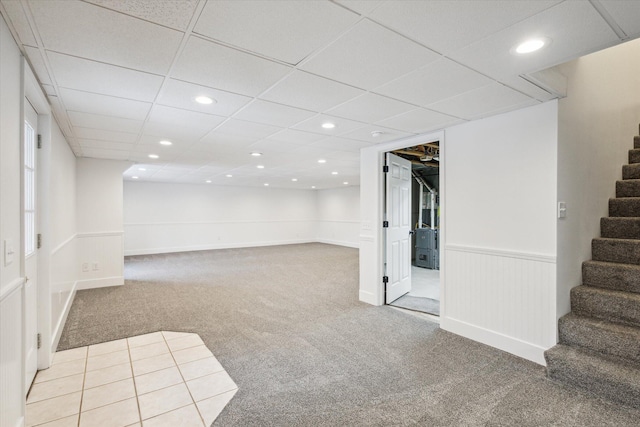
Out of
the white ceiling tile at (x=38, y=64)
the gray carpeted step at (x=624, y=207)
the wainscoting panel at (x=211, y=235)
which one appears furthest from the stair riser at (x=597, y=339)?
the wainscoting panel at (x=211, y=235)

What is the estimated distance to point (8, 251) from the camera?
162 centimetres

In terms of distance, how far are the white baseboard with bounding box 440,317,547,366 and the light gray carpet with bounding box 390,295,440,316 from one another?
57 cm

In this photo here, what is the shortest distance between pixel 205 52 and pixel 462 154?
270 cm

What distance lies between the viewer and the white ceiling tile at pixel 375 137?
346 cm

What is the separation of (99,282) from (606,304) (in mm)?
6910

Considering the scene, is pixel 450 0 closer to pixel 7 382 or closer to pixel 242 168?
pixel 7 382

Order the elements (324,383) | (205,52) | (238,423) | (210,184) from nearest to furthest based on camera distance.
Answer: (205,52), (238,423), (324,383), (210,184)

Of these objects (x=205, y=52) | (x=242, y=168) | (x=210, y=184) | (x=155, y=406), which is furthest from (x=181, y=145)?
(x=210, y=184)

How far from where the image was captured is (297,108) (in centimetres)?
276

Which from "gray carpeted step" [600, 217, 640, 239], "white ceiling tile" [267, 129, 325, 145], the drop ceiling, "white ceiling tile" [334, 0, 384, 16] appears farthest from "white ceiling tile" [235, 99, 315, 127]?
"gray carpeted step" [600, 217, 640, 239]

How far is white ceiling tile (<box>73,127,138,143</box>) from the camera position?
11.6 feet

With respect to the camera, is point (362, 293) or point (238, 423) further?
point (362, 293)

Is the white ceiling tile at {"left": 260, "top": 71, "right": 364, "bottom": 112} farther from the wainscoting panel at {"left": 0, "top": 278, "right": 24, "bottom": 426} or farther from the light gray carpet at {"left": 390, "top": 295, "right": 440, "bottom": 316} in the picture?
the light gray carpet at {"left": 390, "top": 295, "right": 440, "bottom": 316}

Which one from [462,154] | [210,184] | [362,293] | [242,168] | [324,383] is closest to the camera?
[324,383]
